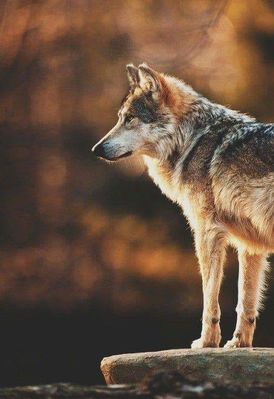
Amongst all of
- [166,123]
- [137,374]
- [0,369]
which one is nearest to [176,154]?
[166,123]

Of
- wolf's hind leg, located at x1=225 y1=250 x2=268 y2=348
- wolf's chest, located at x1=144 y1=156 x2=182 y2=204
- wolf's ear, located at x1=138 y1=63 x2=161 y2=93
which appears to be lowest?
wolf's hind leg, located at x1=225 y1=250 x2=268 y2=348

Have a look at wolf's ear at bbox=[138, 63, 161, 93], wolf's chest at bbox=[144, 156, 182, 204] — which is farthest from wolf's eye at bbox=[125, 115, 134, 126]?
wolf's chest at bbox=[144, 156, 182, 204]

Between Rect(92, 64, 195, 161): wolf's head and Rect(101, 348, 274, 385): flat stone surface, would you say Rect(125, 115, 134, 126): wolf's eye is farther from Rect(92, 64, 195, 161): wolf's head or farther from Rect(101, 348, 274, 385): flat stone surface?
Rect(101, 348, 274, 385): flat stone surface

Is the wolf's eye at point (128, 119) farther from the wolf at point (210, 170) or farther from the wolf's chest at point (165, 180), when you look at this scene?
the wolf's chest at point (165, 180)

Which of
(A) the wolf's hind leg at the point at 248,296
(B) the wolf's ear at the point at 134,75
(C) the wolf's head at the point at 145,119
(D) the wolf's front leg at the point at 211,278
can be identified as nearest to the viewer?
(D) the wolf's front leg at the point at 211,278

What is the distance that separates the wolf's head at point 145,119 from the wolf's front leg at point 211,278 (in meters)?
0.75

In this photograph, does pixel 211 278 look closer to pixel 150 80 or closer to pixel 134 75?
pixel 150 80

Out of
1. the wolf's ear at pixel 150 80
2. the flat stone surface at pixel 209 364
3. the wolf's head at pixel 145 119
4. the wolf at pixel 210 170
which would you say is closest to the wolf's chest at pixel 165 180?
the wolf at pixel 210 170

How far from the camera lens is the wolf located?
475 cm

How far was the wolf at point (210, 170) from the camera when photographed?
187 inches

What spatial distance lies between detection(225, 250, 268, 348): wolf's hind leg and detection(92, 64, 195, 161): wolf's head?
968mm

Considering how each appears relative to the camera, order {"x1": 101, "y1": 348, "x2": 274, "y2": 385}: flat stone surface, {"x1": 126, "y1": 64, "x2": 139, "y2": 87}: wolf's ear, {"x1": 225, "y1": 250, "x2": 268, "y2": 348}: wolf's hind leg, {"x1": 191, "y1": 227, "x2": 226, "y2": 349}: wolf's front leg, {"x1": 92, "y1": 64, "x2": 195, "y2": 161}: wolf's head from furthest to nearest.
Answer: {"x1": 126, "y1": 64, "x2": 139, "y2": 87}: wolf's ear, {"x1": 92, "y1": 64, "x2": 195, "y2": 161}: wolf's head, {"x1": 225, "y1": 250, "x2": 268, "y2": 348}: wolf's hind leg, {"x1": 191, "y1": 227, "x2": 226, "y2": 349}: wolf's front leg, {"x1": 101, "y1": 348, "x2": 274, "y2": 385}: flat stone surface

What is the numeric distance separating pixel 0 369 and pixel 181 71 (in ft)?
12.4

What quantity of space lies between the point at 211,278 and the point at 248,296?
406 mm
